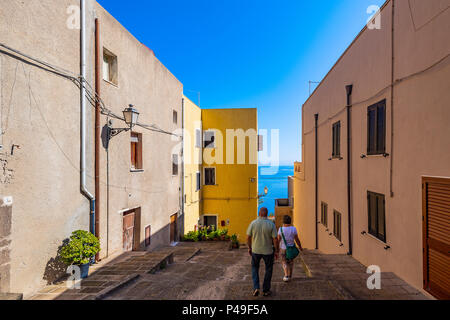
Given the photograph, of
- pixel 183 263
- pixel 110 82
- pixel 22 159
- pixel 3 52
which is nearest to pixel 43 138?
pixel 22 159

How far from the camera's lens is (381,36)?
645 centimetres

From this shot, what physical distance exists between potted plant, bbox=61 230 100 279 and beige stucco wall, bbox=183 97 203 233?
1044cm

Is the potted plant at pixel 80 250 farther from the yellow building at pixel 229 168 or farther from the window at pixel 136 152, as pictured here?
the yellow building at pixel 229 168

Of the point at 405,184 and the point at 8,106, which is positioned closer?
the point at 8,106

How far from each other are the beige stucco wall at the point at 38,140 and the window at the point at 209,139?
14.7 metres

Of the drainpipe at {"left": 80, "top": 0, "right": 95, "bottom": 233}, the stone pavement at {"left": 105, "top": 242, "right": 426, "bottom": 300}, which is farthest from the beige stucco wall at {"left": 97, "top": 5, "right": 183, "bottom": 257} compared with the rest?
the stone pavement at {"left": 105, "top": 242, "right": 426, "bottom": 300}

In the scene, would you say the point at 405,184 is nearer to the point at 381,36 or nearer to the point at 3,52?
the point at 381,36

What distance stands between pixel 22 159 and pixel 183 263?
5441 mm

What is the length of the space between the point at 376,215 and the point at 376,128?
2.11 metres

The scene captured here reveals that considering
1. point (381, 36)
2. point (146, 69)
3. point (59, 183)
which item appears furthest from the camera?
point (146, 69)

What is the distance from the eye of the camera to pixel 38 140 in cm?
530

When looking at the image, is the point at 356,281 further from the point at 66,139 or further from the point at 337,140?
the point at 66,139

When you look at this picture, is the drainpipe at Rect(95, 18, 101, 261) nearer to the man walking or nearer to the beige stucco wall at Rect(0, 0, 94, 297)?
the beige stucco wall at Rect(0, 0, 94, 297)

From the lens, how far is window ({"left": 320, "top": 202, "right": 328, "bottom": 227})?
11.4 m
